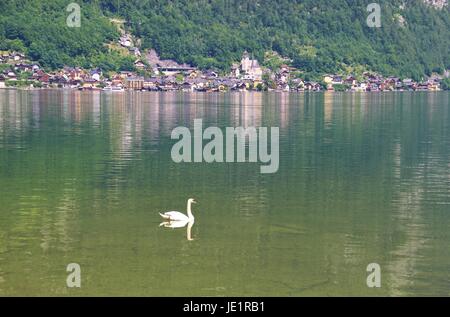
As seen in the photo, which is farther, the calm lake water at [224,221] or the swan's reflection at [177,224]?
the swan's reflection at [177,224]

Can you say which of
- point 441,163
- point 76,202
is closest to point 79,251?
point 76,202

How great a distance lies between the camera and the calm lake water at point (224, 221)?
73.5 ft

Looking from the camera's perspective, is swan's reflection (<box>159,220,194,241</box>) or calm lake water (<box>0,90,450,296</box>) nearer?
calm lake water (<box>0,90,450,296</box>)

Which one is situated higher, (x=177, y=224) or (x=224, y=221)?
(x=177, y=224)

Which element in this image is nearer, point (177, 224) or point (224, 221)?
point (177, 224)

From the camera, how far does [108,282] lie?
72.3 feet

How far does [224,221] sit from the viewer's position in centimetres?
2927

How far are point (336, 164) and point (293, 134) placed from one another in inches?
745

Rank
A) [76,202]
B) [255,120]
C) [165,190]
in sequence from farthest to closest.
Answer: [255,120]
[165,190]
[76,202]

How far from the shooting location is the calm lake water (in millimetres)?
22406
